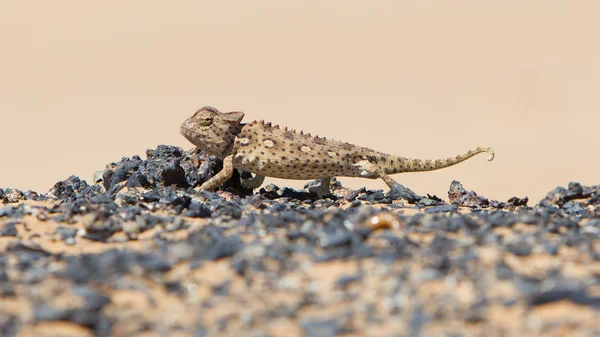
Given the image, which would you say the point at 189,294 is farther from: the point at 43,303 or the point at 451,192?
the point at 451,192

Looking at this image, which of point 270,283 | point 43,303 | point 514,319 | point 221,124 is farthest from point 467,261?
point 221,124

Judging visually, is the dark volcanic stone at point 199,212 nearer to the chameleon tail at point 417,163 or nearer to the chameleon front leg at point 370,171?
the chameleon front leg at point 370,171

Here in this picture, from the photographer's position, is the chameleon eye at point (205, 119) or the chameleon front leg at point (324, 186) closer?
the chameleon eye at point (205, 119)

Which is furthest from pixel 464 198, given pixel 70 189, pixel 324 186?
pixel 70 189

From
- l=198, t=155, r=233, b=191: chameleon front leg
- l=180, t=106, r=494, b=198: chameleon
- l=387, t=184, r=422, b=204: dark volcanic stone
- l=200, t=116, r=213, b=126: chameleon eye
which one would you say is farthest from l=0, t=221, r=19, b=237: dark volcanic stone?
l=387, t=184, r=422, b=204: dark volcanic stone

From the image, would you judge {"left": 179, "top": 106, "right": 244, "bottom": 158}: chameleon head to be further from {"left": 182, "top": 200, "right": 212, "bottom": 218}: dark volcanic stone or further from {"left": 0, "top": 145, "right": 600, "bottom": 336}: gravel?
{"left": 0, "top": 145, "right": 600, "bottom": 336}: gravel

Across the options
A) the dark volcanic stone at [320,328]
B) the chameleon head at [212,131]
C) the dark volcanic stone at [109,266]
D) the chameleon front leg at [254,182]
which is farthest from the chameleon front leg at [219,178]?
the dark volcanic stone at [320,328]

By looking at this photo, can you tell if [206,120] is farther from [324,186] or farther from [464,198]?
[464,198]
